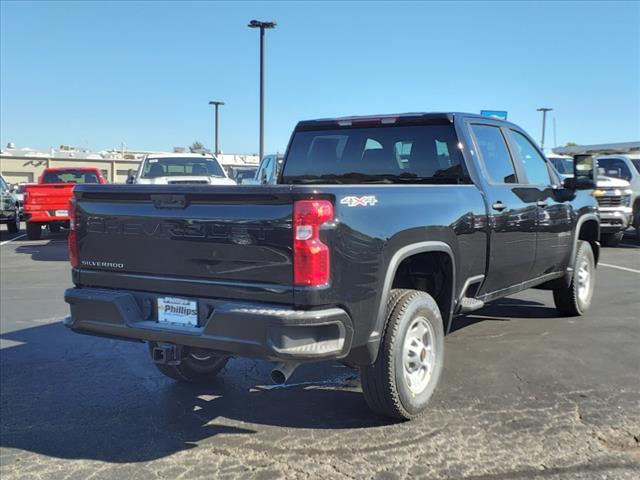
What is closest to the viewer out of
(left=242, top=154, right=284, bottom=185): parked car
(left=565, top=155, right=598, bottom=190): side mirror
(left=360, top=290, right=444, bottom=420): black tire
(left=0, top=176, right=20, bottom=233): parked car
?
(left=360, top=290, right=444, bottom=420): black tire

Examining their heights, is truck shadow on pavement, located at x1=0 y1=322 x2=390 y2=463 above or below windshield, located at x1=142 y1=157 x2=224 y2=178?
below

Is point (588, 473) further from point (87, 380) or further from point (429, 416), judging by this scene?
point (87, 380)

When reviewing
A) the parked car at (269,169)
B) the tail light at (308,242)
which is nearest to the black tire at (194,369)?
the tail light at (308,242)

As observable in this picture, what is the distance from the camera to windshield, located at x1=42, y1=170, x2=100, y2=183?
16.8 m

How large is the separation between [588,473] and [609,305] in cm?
471

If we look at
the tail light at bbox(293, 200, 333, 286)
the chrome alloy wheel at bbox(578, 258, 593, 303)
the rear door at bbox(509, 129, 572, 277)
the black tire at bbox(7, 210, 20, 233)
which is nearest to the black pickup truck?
the tail light at bbox(293, 200, 333, 286)

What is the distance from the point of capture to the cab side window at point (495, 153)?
4.95m

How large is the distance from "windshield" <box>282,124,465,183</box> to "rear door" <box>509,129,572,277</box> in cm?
91

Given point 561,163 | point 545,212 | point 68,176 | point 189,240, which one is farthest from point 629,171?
point 68,176

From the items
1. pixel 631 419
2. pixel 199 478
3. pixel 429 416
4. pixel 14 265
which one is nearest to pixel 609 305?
pixel 631 419

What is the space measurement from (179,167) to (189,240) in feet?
33.9

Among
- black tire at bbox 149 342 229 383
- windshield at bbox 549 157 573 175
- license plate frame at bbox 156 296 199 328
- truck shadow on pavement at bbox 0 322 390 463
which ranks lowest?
truck shadow on pavement at bbox 0 322 390 463

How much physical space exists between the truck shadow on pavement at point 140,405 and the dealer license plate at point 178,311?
77cm

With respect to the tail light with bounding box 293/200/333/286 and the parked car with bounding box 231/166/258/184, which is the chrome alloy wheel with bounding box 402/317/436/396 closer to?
the tail light with bounding box 293/200/333/286
